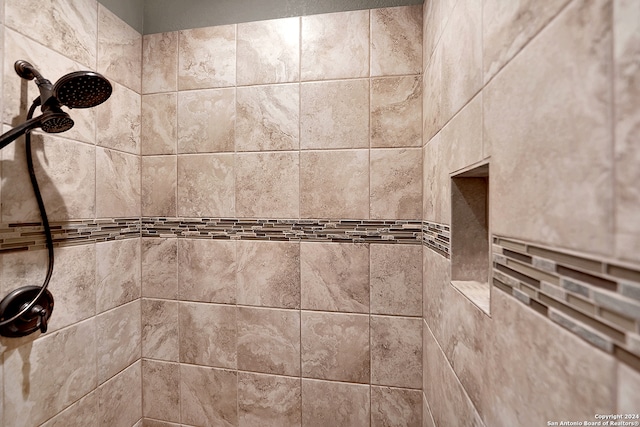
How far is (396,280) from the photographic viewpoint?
104 cm

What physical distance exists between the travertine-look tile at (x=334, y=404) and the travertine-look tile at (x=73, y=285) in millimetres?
861

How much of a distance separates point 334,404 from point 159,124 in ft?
4.57

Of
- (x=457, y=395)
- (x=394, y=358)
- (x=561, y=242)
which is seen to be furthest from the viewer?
(x=394, y=358)

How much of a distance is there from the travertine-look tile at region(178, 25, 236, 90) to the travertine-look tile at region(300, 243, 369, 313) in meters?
0.81

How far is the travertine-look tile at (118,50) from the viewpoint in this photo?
3.38ft

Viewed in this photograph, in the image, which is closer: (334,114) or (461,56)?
(461,56)

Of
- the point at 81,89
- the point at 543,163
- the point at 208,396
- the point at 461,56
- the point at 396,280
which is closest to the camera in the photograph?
the point at 543,163

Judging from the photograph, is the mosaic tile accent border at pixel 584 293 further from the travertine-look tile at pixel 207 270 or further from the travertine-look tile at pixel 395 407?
the travertine-look tile at pixel 207 270

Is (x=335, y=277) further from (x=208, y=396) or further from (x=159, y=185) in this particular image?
(x=159, y=185)

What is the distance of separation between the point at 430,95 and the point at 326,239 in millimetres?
637

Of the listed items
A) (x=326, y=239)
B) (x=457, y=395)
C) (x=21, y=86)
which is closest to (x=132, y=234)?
(x=21, y=86)

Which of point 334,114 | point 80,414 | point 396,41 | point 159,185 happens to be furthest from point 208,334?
point 396,41

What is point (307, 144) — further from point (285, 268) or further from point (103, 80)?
point (103, 80)

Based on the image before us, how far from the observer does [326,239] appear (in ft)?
3.55
